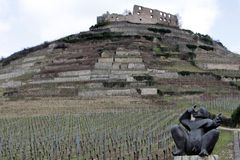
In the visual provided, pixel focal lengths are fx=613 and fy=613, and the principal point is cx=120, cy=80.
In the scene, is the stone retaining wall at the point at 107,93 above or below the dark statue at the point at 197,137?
below

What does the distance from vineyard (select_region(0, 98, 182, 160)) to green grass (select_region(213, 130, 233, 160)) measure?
83.6 inches

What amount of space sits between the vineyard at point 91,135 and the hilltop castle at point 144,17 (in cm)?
6793

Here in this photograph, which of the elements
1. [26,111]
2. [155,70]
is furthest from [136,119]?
[155,70]

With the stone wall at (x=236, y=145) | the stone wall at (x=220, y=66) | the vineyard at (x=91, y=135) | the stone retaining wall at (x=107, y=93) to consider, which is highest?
the stone wall at (x=220, y=66)

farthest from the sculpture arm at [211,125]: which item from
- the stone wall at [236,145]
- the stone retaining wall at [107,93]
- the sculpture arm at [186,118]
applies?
the stone retaining wall at [107,93]

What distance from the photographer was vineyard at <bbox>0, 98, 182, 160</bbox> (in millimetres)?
29297

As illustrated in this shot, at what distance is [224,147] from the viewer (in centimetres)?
2678

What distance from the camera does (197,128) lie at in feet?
55.3

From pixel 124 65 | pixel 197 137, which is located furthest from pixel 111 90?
pixel 197 137

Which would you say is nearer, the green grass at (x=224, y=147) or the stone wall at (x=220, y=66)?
the green grass at (x=224, y=147)

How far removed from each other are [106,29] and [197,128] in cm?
9533

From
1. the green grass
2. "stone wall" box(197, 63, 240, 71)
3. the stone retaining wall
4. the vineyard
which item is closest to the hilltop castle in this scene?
"stone wall" box(197, 63, 240, 71)

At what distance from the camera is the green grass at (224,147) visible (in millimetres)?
24594

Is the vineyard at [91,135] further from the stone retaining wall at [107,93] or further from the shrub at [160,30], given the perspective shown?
the shrub at [160,30]
